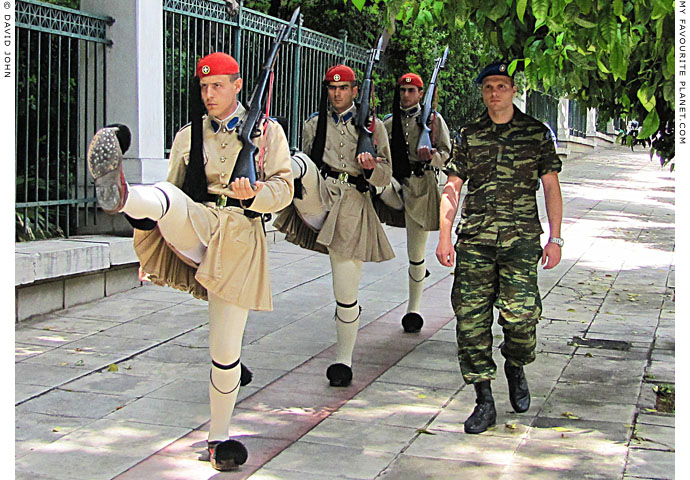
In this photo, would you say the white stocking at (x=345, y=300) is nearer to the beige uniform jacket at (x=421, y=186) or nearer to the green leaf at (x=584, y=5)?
the beige uniform jacket at (x=421, y=186)

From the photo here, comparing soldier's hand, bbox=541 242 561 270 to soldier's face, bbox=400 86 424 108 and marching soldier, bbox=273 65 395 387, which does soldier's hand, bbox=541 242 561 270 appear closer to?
marching soldier, bbox=273 65 395 387

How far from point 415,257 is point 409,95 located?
1.31 m

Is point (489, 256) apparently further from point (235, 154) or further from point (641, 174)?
point (641, 174)

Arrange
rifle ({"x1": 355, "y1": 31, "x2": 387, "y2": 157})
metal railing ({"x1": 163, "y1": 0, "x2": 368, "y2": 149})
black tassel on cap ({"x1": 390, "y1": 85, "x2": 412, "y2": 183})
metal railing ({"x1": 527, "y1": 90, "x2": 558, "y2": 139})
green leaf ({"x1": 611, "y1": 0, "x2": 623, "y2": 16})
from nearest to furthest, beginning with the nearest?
green leaf ({"x1": 611, "y1": 0, "x2": 623, "y2": 16}) → rifle ({"x1": 355, "y1": 31, "x2": 387, "y2": 157}) → black tassel on cap ({"x1": 390, "y1": 85, "x2": 412, "y2": 183}) → metal railing ({"x1": 163, "y1": 0, "x2": 368, "y2": 149}) → metal railing ({"x1": 527, "y1": 90, "x2": 558, "y2": 139})

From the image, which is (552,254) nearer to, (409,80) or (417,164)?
(417,164)

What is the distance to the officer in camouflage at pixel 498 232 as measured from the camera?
17.2ft

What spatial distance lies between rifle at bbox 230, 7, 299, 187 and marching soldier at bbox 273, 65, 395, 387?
3.70 ft

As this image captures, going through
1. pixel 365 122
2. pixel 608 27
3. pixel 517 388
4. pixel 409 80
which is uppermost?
pixel 409 80

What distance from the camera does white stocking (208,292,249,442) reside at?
4.61m

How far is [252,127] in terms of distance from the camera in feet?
15.2

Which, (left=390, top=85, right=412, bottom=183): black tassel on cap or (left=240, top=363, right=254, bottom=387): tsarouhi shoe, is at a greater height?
(left=390, top=85, right=412, bottom=183): black tassel on cap

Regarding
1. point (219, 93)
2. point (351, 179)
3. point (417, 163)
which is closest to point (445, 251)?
point (351, 179)

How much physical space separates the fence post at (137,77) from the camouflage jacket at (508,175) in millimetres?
4637

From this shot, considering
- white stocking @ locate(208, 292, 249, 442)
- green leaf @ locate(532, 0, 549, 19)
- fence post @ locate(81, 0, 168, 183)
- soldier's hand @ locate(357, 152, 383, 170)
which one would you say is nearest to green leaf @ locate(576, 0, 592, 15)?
green leaf @ locate(532, 0, 549, 19)
